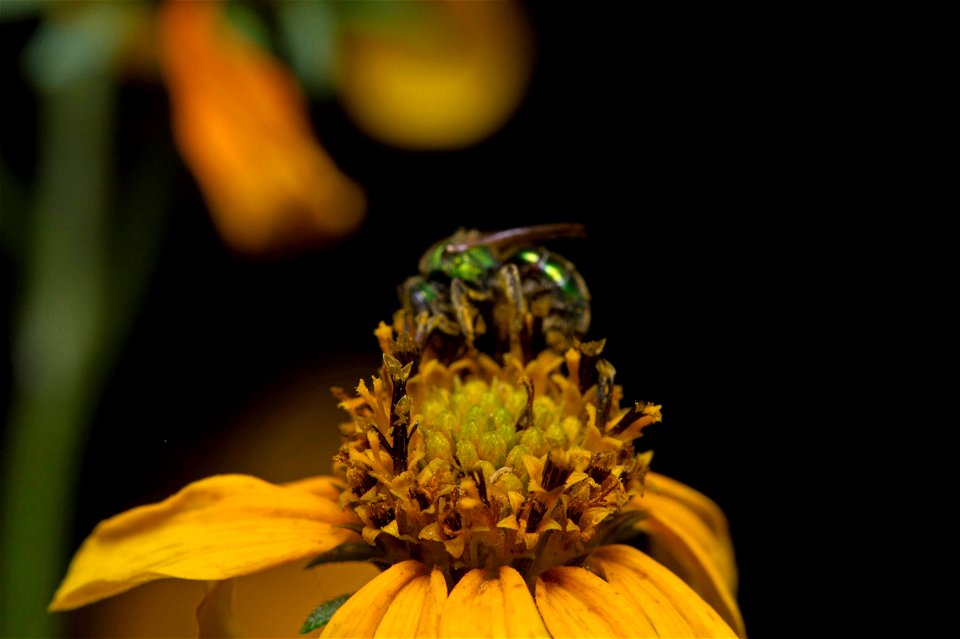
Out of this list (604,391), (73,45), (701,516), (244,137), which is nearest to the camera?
(604,391)

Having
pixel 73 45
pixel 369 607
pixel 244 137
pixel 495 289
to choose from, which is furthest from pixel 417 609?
pixel 244 137

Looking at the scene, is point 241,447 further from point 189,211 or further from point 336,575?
point 336,575

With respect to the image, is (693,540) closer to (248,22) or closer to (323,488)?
(323,488)

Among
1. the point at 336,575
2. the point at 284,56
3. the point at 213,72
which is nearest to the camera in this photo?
the point at 336,575

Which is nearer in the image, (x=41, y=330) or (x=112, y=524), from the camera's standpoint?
(x=112, y=524)

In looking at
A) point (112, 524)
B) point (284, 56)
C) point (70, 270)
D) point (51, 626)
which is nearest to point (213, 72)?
point (284, 56)

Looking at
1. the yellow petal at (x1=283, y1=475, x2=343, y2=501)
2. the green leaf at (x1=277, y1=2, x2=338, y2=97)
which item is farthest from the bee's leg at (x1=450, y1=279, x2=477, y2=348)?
the green leaf at (x1=277, y1=2, x2=338, y2=97)

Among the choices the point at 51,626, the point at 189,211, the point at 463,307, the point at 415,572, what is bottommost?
the point at 51,626
